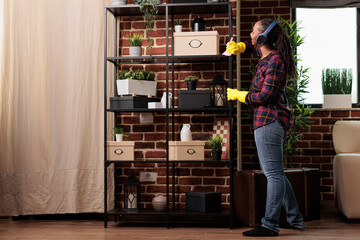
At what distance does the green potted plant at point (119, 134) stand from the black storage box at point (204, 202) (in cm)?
69

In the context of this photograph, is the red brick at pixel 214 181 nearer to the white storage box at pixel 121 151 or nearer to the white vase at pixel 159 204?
the white vase at pixel 159 204

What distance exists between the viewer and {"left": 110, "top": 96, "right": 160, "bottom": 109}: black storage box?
3.72 m

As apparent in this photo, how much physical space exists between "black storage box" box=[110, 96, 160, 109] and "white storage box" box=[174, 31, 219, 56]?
1.49 ft

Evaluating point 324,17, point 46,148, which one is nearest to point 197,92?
point 46,148

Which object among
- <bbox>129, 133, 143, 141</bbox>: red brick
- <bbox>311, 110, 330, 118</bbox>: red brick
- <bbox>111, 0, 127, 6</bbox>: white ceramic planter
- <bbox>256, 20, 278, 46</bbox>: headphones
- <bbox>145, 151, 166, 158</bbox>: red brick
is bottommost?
<bbox>145, 151, 166, 158</bbox>: red brick

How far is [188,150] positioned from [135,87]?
65 centimetres

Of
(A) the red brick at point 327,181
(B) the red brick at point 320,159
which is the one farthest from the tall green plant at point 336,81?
(A) the red brick at point 327,181

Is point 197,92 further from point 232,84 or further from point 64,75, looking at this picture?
point 64,75

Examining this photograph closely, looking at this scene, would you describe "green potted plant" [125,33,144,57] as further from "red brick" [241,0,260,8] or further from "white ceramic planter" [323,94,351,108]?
"white ceramic planter" [323,94,351,108]

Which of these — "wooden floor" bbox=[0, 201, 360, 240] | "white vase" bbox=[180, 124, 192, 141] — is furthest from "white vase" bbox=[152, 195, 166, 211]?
"white vase" bbox=[180, 124, 192, 141]

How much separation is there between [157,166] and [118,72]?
845 mm

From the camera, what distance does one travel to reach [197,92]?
3.68m

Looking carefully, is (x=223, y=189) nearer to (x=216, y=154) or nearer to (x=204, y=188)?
(x=204, y=188)

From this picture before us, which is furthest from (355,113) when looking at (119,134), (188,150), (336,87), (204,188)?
(119,134)
